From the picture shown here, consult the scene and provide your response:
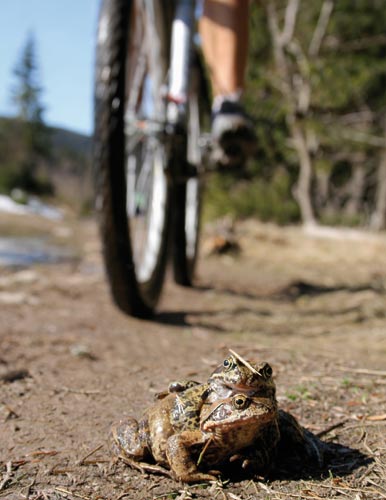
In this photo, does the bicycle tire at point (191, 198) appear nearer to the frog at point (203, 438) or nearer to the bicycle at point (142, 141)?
the bicycle at point (142, 141)

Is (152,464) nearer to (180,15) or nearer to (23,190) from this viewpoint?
(180,15)

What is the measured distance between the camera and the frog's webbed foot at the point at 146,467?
1335 millimetres

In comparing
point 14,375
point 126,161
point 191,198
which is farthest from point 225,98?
point 14,375

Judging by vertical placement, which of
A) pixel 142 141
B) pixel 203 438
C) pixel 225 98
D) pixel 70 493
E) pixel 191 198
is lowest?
pixel 70 493

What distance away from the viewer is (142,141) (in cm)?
377

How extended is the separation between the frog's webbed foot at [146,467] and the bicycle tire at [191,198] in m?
2.77

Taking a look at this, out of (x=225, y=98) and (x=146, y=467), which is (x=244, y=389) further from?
(x=225, y=98)

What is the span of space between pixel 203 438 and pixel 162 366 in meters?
0.87

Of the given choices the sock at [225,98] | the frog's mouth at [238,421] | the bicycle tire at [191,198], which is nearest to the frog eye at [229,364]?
the frog's mouth at [238,421]

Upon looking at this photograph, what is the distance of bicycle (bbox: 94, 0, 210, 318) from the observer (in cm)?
263

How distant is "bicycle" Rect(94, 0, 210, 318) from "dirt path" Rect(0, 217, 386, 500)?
31 cm

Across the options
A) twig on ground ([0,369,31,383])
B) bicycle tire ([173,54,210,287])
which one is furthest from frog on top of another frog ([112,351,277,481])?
bicycle tire ([173,54,210,287])

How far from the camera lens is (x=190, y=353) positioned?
243cm

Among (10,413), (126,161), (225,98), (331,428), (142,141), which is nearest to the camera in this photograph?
(331,428)
